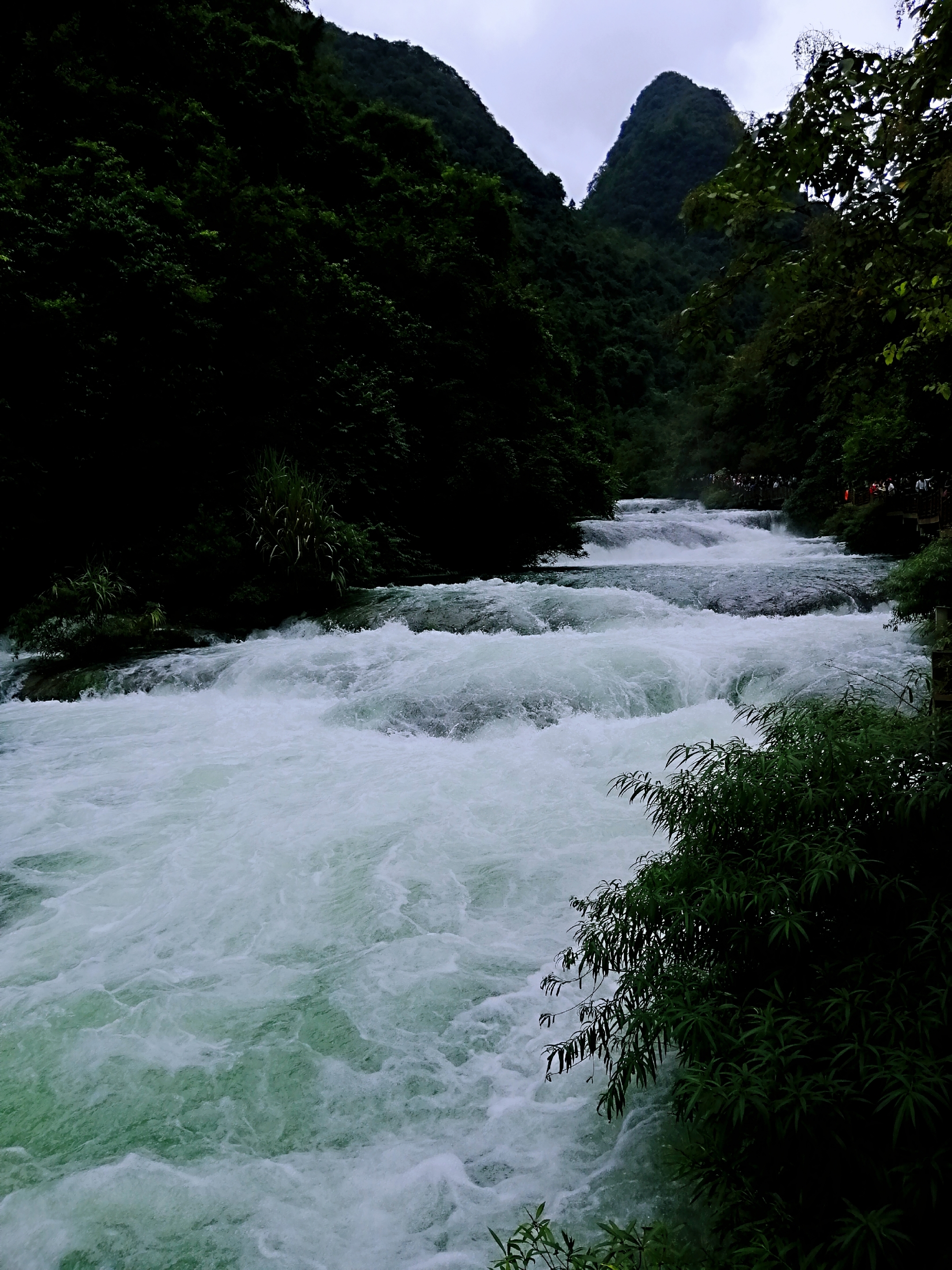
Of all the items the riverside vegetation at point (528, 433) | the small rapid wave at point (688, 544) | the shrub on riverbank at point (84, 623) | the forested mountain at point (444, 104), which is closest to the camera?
the riverside vegetation at point (528, 433)

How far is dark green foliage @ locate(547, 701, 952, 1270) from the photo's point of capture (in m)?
1.68

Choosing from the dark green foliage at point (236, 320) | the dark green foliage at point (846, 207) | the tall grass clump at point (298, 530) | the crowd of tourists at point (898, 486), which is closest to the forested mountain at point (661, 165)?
the dark green foliage at point (236, 320)

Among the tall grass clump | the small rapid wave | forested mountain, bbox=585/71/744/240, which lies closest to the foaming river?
the tall grass clump

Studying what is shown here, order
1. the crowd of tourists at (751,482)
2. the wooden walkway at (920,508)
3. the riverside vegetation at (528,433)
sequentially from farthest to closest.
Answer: the crowd of tourists at (751,482) → the wooden walkway at (920,508) → the riverside vegetation at (528,433)

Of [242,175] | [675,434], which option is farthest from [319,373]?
[675,434]

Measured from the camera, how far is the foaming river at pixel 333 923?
2498 millimetres

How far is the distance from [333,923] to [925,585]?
662 cm

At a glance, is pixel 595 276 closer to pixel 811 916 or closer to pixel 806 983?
pixel 811 916

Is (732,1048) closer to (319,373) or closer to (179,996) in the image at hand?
(179,996)

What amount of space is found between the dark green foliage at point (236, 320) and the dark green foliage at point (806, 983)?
9.45 m

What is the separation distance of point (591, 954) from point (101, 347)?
11.1 metres

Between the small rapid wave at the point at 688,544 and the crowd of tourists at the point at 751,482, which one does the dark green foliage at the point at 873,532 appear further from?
the crowd of tourists at the point at 751,482

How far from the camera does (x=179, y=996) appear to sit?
354 centimetres

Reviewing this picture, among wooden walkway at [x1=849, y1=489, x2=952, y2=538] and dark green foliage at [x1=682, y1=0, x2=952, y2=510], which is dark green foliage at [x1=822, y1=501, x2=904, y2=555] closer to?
wooden walkway at [x1=849, y1=489, x2=952, y2=538]
